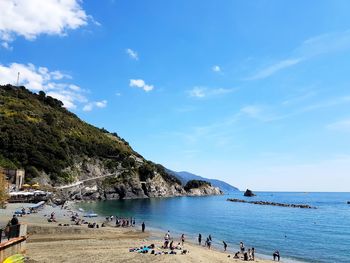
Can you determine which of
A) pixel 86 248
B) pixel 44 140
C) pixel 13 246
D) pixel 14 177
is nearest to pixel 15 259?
pixel 13 246

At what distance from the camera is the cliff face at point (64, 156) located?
116688 mm

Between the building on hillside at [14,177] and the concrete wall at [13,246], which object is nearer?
the concrete wall at [13,246]

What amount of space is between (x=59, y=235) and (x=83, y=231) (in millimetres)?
4802

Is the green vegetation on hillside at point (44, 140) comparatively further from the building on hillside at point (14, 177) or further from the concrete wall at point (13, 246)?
the concrete wall at point (13, 246)

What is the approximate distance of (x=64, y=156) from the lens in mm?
130125

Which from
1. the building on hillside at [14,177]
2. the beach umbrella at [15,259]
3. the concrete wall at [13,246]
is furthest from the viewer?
the building on hillside at [14,177]

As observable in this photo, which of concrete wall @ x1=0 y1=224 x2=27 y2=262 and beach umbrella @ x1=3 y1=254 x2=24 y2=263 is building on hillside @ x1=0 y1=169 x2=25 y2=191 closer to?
concrete wall @ x1=0 y1=224 x2=27 y2=262

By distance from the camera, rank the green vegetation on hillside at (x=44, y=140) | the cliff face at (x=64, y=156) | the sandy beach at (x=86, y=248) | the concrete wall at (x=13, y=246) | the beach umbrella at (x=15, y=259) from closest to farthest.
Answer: the concrete wall at (x=13, y=246) < the beach umbrella at (x=15, y=259) < the sandy beach at (x=86, y=248) < the green vegetation on hillside at (x=44, y=140) < the cliff face at (x=64, y=156)

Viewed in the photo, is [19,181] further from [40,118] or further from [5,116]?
[40,118]

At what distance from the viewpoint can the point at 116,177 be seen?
151 m

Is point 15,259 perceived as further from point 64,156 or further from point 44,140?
point 44,140

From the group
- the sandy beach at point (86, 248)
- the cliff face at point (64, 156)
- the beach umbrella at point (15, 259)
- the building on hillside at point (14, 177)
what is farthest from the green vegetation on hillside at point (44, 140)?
the beach umbrella at point (15, 259)

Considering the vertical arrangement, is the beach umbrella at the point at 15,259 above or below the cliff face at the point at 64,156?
below

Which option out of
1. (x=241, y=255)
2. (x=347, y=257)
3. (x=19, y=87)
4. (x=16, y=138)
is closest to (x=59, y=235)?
(x=241, y=255)
